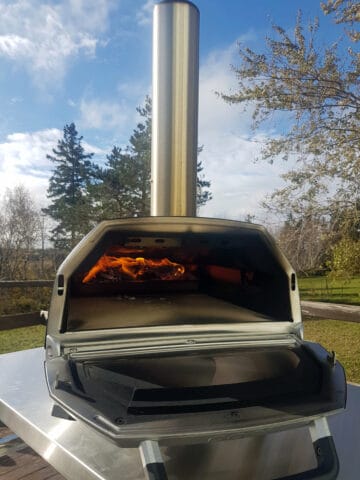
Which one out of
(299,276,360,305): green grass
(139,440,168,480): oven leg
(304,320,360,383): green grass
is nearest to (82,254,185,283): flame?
(139,440,168,480): oven leg

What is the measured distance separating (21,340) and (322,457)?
20.5 ft

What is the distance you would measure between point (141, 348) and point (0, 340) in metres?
5.69

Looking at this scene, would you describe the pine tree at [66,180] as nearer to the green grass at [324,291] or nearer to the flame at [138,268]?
the green grass at [324,291]

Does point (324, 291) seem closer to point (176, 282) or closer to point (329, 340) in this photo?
point (329, 340)

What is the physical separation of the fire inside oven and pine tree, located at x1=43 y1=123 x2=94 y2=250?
11301mm

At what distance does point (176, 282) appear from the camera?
2.67 m

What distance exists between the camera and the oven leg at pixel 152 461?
0.97m

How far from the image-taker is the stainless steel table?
1135mm

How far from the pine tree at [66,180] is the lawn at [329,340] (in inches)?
268

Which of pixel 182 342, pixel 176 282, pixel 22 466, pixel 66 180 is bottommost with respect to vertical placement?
pixel 22 466

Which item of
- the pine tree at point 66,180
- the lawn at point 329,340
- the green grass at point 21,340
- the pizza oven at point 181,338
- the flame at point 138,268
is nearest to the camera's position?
the pizza oven at point 181,338

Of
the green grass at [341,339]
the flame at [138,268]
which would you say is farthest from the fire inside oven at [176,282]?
the green grass at [341,339]

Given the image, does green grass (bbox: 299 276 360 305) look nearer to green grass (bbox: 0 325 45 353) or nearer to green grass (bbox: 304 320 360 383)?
green grass (bbox: 304 320 360 383)

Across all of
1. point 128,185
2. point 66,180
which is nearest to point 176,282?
point 128,185
